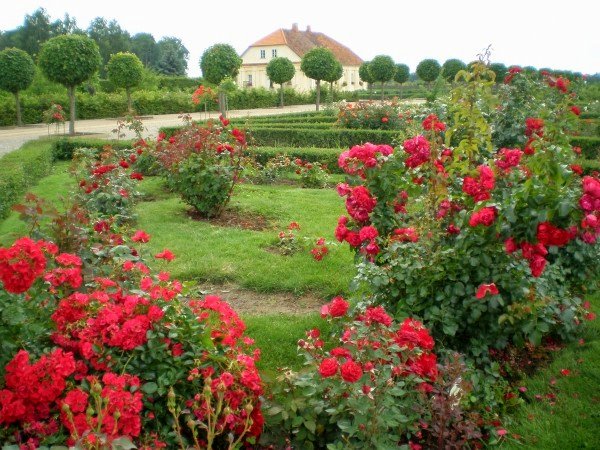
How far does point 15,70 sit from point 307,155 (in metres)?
14.1

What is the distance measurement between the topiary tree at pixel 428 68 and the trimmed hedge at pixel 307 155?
33.6 m

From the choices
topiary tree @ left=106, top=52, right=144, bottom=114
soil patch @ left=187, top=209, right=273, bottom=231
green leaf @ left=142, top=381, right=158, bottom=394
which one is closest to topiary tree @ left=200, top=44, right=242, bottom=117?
topiary tree @ left=106, top=52, right=144, bottom=114

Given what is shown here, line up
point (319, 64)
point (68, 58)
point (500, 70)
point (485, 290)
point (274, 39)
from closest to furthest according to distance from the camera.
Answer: point (485, 290) < point (68, 58) < point (319, 64) < point (500, 70) < point (274, 39)

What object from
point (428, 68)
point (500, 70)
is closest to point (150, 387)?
point (500, 70)

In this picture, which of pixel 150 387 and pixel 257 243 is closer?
pixel 150 387

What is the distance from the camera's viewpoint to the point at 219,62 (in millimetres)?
25969

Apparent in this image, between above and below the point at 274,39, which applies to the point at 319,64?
below

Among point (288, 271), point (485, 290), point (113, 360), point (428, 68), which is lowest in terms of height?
point (288, 271)

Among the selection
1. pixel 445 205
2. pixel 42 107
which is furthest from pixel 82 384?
pixel 42 107

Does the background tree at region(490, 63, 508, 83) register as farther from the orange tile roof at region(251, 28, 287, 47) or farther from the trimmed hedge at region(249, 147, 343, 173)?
the trimmed hedge at region(249, 147, 343, 173)

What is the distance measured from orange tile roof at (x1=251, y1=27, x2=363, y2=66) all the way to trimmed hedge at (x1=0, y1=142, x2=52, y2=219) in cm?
3875

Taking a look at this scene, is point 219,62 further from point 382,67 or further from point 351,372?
point 351,372

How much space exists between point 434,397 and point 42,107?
23699mm

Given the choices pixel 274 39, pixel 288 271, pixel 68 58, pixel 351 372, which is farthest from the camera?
pixel 274 39
